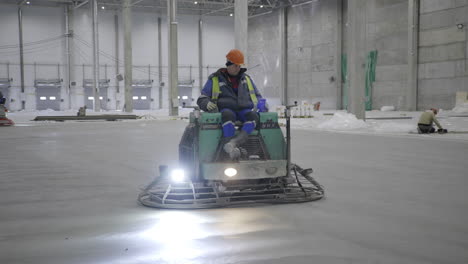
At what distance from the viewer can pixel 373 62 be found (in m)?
35.3

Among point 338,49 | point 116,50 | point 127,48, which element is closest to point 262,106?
point 127,48

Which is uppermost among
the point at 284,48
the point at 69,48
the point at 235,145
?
the point at 69,48

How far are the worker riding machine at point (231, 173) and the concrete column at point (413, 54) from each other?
2859 centimetres

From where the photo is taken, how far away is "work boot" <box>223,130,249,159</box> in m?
4.89

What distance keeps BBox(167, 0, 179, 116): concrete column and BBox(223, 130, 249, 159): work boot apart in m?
25.3

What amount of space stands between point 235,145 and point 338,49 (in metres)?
35.8

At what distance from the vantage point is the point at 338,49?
39219mm

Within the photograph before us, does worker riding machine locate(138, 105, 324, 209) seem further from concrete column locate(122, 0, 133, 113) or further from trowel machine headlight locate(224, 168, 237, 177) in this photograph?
concrete column locate(122, 0, 133, 113)

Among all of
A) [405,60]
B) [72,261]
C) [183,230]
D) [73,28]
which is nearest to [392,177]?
[183,230]

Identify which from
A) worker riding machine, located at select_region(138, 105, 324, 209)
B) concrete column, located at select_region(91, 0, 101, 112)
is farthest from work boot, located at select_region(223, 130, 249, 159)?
concrete column, located at select_region(91, 0, 101, 112)

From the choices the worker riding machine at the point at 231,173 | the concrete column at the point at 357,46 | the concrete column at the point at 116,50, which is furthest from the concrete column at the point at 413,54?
the worker riding machine at the point at 231,173

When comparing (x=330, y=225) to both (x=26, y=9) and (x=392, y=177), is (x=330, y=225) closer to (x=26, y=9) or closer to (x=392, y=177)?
(x=392, y=177)

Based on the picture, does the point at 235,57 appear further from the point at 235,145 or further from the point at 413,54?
the point at 413,54

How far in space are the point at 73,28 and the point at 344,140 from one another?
37.7 meters
